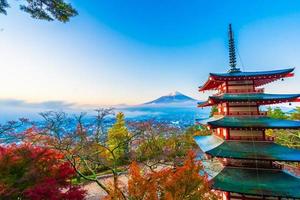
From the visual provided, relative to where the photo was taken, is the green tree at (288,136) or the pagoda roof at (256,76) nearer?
the pagoda roof at (256,76)

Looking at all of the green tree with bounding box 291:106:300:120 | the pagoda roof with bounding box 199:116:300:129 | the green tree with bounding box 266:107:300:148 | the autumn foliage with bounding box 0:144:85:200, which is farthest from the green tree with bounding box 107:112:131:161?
the green tree with bounding box 291:106:300:120

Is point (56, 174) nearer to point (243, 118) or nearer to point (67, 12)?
point (67, 12)

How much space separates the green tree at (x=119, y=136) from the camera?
2711 centimetres

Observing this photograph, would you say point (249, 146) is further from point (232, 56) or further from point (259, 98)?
point (232, 56)

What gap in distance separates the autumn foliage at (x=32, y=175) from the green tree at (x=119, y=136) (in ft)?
61.9

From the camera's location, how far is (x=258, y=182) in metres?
8.62

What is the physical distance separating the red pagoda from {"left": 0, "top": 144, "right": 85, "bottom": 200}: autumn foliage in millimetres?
5655

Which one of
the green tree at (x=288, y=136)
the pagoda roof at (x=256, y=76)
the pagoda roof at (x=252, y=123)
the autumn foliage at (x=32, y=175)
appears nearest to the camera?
the autumn foliage at (x=32, y=175)

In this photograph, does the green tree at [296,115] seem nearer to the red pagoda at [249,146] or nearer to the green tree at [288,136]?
Answer: the green tree at [288,136]

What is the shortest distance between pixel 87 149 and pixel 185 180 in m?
11.8

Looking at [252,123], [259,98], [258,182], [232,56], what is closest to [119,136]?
[232,56]

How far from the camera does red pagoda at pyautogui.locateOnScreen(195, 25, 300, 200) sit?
848cm

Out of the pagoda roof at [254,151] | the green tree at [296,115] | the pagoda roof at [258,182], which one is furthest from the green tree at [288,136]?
the pagoda roof at [258,182]

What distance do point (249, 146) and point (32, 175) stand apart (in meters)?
8.26
